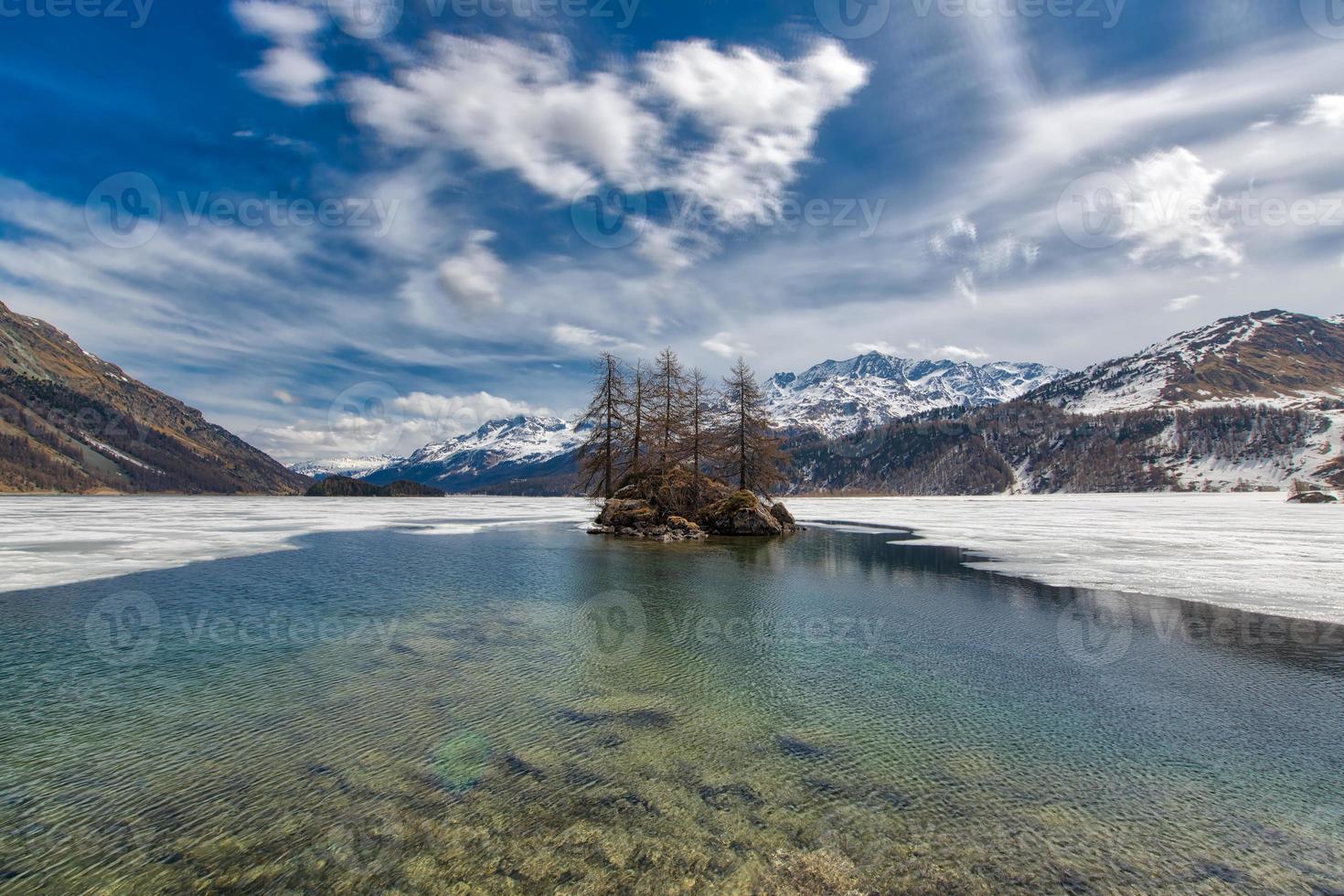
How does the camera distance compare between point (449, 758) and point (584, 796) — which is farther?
point (449, 758)

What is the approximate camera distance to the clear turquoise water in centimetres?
632

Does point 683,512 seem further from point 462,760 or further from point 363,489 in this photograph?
point 363,489

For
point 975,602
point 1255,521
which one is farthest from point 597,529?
point 1255,521

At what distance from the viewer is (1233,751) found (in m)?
9.12

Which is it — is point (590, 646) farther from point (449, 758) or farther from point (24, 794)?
point (24, 794)

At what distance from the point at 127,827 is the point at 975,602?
70.7 ft

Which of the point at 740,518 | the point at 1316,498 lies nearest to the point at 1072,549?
the point at 740,518

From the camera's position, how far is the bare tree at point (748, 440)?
57.6 meters

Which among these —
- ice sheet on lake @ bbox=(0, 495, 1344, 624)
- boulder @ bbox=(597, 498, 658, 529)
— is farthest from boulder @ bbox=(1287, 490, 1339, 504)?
boulder @ bbox=(597, 498, 658, 529)

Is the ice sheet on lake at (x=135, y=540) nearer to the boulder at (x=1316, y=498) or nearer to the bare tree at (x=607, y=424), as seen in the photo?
the bare tree at (x=607, y=424)

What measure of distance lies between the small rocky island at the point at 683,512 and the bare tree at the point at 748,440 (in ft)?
19.2

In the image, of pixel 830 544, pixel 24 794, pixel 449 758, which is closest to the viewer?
pixel 24 794

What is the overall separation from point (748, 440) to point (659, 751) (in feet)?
164

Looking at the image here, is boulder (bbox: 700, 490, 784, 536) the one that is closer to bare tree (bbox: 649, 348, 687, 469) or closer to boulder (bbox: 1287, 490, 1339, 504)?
bare tree (bbox: 649, 348, 687, 469)
